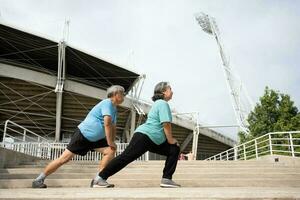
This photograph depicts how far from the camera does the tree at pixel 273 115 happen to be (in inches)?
907

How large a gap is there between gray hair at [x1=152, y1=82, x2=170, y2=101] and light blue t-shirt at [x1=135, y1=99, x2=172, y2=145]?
10cm

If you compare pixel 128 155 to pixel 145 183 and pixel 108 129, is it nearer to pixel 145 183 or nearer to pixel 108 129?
pixel 108 129

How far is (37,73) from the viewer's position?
26.2m

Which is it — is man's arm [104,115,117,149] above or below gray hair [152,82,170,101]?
below

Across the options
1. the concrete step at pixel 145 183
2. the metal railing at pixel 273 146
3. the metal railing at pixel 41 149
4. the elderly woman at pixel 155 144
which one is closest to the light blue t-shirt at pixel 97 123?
the elderly woman at pixel 155 144

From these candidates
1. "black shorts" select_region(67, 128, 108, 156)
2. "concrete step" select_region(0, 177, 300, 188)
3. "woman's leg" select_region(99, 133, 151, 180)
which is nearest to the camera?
"woman's leg" select_region(99, 133, 151, 180)

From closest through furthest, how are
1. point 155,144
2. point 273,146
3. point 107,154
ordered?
point 155,144, point 107,154, point 273,146

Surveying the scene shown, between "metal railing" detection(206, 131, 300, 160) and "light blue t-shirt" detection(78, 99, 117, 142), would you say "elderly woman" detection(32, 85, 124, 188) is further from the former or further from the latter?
"metal railing" detection(206, 131, 300, 160)

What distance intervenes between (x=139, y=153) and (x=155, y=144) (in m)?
0.23

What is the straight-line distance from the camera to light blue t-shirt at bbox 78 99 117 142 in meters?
4.82

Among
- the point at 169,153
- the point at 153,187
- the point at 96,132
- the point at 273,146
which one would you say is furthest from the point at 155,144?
the point at 273,146

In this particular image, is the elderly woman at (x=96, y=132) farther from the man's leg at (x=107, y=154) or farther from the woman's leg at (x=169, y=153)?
the woman's leg at (x=169, y=153)

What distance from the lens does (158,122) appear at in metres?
4.44

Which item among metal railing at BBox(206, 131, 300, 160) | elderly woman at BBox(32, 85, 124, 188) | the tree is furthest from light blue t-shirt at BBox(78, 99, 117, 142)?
the tree
